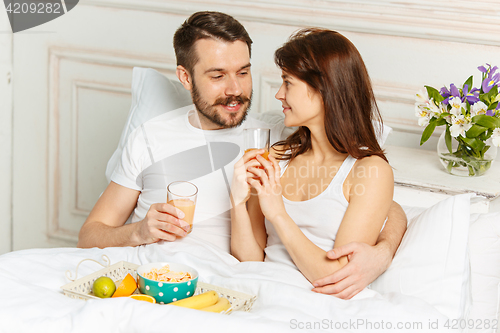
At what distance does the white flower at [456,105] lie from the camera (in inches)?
→ 66.6

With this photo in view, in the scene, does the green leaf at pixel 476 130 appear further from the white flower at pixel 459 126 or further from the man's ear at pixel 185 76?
the man's ear at pixel 185 76

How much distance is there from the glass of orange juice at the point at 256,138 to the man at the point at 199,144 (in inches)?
15.4

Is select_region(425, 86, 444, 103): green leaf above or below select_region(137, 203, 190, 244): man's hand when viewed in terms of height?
above

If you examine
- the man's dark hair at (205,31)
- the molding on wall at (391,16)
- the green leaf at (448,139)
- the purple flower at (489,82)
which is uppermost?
the molding on wall at (391,16)

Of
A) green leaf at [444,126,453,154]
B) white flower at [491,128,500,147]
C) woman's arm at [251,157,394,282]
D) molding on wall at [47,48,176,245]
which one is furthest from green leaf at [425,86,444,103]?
molding on wall at [47,48,176,245]

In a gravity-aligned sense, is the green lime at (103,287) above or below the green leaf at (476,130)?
below

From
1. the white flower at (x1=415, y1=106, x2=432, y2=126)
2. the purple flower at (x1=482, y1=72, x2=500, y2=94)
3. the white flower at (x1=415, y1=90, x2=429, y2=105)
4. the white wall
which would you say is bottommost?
the white wall

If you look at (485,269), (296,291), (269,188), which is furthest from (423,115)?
(296,291)

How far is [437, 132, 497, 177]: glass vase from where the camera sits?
1751 mm

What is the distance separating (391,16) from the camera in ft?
6.62

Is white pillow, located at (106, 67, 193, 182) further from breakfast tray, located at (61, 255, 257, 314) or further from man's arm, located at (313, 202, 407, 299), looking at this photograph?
man's arm, located at (313, 202, 407, 299)

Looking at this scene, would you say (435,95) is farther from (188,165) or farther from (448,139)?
(188,165)
